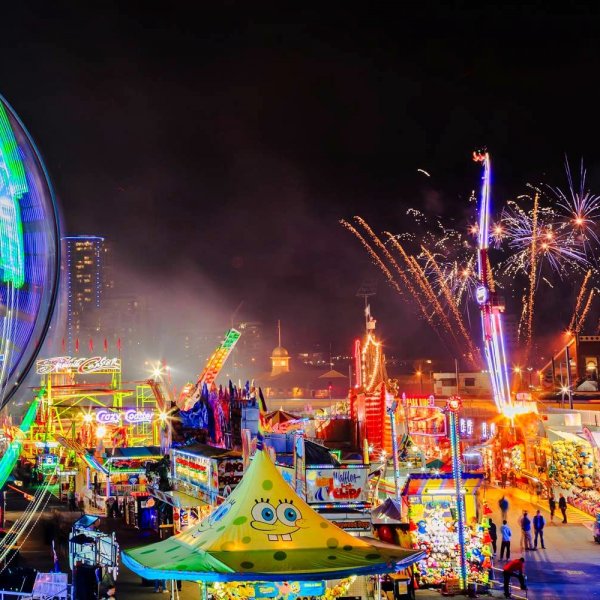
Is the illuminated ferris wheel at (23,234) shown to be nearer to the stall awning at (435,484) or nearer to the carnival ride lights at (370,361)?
the stall awning at (435,484)

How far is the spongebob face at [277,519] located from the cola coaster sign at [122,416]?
110ft

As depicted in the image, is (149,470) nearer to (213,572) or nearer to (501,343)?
(213,572)

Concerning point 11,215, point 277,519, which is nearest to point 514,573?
point 277,519

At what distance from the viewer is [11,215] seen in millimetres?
23109

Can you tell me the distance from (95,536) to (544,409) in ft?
78.3

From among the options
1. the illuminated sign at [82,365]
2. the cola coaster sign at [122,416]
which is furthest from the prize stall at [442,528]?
the illuminated sign at [82,365]

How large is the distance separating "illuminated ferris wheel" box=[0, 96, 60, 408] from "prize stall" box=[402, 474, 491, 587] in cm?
1255

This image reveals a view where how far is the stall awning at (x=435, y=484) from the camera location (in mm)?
17000

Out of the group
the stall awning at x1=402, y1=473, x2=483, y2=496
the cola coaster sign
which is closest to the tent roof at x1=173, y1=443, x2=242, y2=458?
the stall awning at x1=402, y1=473, x2=483, y2=496

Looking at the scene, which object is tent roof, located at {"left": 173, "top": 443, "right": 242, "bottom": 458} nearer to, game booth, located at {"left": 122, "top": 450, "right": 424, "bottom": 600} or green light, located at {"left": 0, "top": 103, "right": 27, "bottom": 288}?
game booth, located at {"left": 122, "top": 450, "right": 424, "bottom": 600}

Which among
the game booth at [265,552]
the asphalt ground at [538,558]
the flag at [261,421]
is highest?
the flag at [261,421]

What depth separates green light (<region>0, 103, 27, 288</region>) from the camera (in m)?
A: 22.8

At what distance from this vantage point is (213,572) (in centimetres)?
891

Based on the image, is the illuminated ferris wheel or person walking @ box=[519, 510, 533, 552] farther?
the illuminated ferris wheel
